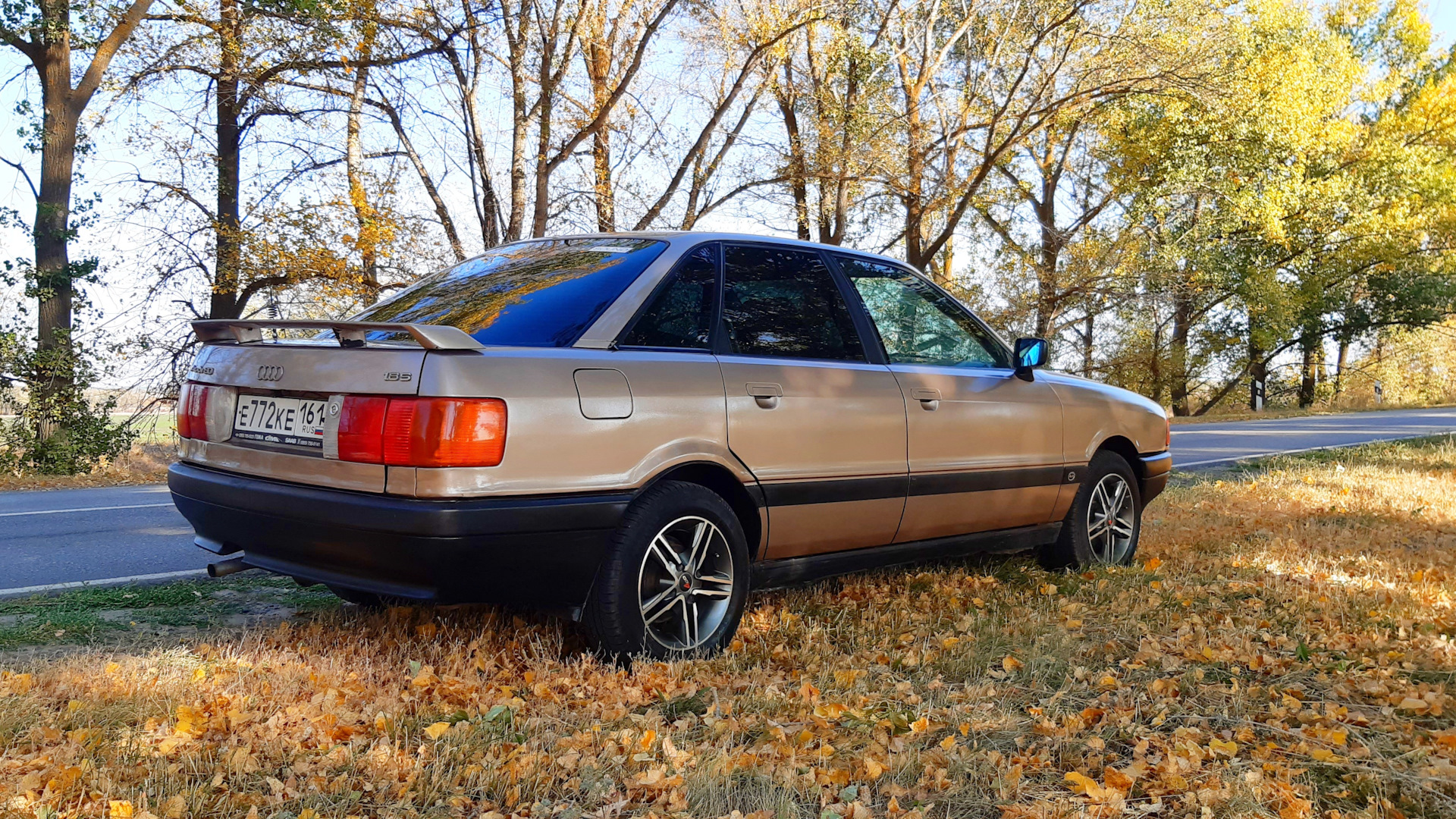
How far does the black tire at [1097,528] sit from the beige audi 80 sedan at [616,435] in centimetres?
59

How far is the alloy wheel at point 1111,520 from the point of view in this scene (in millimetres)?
5844

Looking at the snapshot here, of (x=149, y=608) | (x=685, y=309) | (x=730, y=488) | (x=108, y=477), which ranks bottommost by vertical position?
(x=108, y=477)

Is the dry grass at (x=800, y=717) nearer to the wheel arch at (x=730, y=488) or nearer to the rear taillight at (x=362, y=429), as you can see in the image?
the wheel arch at (x=730, y=488)

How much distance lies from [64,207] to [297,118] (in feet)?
11.4

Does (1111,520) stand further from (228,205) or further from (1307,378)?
(1307,378)

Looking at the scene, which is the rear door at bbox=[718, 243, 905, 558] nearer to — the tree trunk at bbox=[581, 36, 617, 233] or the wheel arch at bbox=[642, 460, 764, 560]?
the wheel arch at bbox=[642, 460, 764, 560]

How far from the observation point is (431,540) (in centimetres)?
319

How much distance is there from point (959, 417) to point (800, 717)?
2.03m

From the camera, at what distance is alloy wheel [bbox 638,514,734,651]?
3727mm

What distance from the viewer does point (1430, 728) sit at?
3262 millimetres

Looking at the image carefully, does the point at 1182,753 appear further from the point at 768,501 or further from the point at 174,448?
the point at 174,448

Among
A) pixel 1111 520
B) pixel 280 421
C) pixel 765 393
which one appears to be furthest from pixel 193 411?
pixel 1111 520

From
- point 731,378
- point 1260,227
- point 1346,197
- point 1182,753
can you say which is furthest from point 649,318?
point 1346,197

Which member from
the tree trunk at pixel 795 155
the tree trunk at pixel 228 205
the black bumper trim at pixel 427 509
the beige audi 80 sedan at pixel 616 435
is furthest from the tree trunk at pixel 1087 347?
the black bumper trim at pixel 427 509
